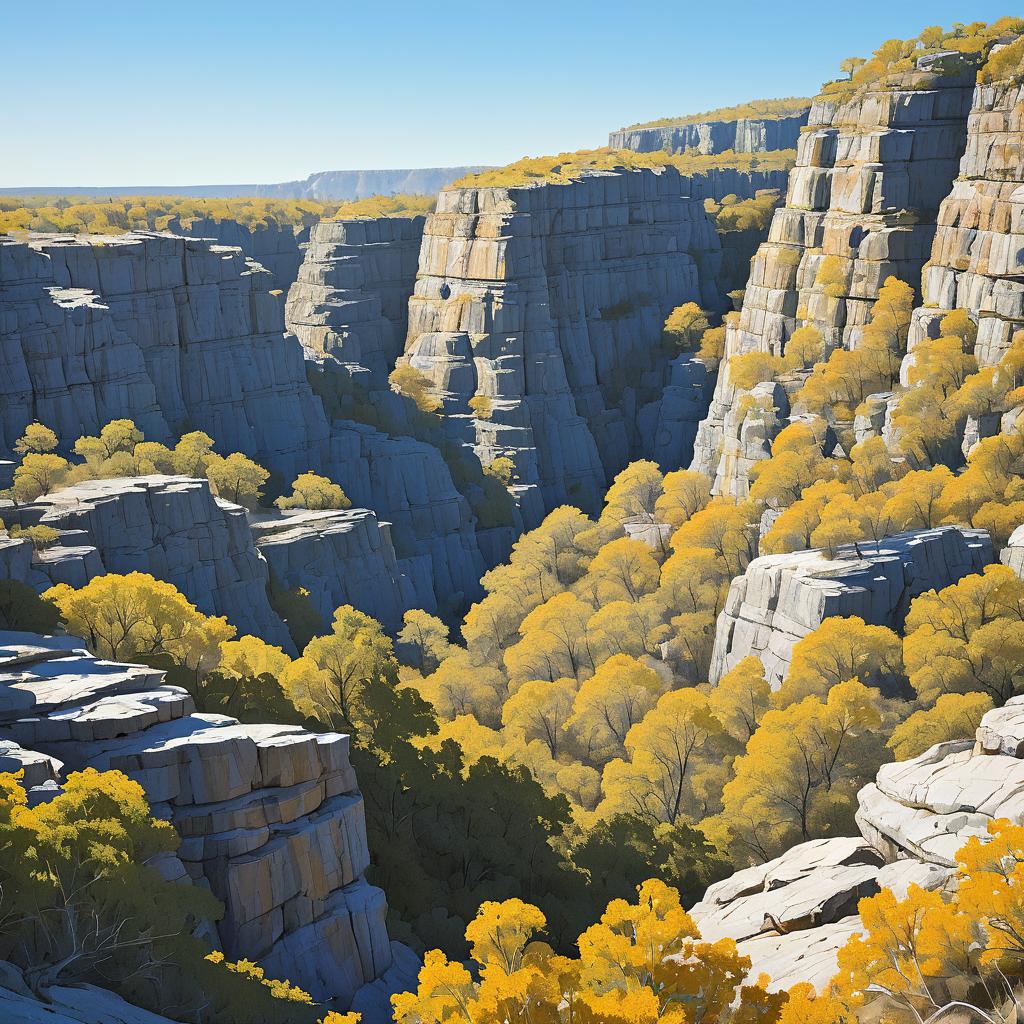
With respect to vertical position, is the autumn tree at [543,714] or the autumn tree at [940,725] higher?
the autumn tree at [940,725]

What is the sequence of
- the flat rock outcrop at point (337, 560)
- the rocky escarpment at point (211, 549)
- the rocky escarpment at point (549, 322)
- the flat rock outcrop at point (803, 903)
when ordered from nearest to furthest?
the flat rock outcrop at point (803, 903) → the rocky escarpment at point (211, 549) → the flat rock outcrop at point (337, 560) → the rocky escarpment at point (549, 322)

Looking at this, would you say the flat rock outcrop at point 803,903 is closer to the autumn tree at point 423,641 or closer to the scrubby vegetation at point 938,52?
the autumn tree at point 423,641

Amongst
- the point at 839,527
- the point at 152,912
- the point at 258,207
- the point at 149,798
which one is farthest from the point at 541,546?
the point at 258,207

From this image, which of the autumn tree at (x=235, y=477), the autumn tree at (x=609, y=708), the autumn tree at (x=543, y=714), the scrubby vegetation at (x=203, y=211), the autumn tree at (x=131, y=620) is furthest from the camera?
the scrubby vegetation at (x=203, y=211)

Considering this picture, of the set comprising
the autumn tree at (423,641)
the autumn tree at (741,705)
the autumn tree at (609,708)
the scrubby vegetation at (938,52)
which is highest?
the scrubby vegetation at (938,52)

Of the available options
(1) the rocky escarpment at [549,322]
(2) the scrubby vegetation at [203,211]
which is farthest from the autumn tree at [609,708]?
(2) the scrubby vegetation at [203,211]

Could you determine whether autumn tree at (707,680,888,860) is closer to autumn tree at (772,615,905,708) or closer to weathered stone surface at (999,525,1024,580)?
autumn tree at (772,615,905,708)

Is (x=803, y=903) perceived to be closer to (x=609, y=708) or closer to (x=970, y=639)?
(x=970, y=639)

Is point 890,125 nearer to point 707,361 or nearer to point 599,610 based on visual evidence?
point 707,361
